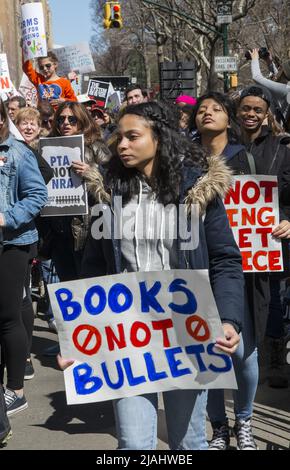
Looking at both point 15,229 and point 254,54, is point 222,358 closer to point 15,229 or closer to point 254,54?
point 15,229

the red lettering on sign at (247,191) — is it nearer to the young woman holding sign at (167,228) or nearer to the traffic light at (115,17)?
the young woman holding sign at (167,228)

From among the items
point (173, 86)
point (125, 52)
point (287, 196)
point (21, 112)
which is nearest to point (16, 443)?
point (287, 196)

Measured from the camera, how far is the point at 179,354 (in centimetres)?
316

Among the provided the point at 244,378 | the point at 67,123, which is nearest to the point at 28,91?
the point at 67,123

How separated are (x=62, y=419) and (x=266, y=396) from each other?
1.40 meters

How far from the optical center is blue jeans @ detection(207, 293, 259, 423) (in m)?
4.18

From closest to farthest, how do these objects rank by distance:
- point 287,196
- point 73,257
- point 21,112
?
point 287,196, point 73,257, point 21,112

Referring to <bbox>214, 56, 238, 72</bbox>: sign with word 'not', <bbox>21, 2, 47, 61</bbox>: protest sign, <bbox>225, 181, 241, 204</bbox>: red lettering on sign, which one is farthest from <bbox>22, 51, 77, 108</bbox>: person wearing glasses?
<bbox>214, 56, 238, 72</bbox>: sign with word 'not'

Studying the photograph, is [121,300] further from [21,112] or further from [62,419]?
[21,112]

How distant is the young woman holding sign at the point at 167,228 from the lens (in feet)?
10.5

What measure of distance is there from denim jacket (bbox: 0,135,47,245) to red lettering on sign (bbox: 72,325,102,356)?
168 centimetres

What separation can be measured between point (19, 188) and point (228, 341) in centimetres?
226

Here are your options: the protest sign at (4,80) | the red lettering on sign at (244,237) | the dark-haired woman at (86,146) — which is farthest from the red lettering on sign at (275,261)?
the protest sign at (4,80)

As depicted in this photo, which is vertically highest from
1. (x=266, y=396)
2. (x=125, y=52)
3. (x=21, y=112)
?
(x=125, y=52)
